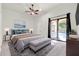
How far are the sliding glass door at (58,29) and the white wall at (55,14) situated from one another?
180 mm

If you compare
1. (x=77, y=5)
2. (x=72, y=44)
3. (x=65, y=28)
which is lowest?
(x=72, y=44)

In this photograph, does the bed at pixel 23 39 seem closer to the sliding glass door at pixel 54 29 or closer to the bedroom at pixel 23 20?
the bedroom at pixel 23 20

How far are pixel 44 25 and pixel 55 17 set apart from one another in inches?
15.8

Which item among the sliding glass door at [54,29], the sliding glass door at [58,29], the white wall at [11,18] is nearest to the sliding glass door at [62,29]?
the sliding glass door at [58,29]

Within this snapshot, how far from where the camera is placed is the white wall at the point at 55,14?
1.82 meters

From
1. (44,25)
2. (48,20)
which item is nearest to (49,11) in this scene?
(48,20)

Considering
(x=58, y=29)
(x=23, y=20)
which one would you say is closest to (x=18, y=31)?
(x=23, y=20)

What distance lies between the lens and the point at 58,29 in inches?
82.0

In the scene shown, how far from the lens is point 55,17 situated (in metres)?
2.20

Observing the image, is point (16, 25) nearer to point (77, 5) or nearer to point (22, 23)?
point (22, 23)

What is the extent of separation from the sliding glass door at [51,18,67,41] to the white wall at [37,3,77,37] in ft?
0.59

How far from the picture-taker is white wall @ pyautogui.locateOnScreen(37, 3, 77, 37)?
5.97 feet

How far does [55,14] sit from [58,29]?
15.9 inches

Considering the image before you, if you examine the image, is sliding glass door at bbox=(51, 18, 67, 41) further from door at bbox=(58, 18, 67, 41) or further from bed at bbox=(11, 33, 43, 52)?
bed at bbox=(11, 33, 43, 52)
